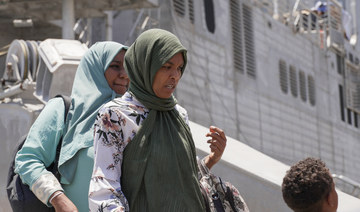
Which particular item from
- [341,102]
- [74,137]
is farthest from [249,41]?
[74,137]

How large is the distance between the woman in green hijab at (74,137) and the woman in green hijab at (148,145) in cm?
36

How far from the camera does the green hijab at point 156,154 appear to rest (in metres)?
2.69

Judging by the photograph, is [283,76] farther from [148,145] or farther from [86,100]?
[148,145]

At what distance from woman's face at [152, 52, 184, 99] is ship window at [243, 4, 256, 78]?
1646 centimetres

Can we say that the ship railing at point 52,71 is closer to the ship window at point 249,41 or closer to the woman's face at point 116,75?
the woman's face at point 116,75

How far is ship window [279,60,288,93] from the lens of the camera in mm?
21688

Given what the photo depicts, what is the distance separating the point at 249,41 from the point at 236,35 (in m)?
0.79

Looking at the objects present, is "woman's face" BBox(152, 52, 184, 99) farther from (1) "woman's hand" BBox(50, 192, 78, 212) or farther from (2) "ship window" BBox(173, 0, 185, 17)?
(2) "ship window" BBox(173, 0, 185, 17)

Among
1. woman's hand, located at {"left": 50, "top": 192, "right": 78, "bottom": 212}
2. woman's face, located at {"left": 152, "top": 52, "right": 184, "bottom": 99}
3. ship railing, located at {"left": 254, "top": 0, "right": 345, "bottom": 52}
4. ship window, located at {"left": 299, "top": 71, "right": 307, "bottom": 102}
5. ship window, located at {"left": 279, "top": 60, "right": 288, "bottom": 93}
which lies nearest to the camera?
woman's face, located at {"left": 152, "top": 52, "right": 184, "bottom": 99}

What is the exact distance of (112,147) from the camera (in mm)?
2723

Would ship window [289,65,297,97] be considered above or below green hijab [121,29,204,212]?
below

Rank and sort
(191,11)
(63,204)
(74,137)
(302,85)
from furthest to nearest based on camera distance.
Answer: (302,85) < (191,11) < (74,137) < (63,204)

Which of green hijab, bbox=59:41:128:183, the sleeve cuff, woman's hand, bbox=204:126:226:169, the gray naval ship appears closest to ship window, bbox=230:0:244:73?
the gray naval ship

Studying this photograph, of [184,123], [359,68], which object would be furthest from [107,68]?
[359,68]
